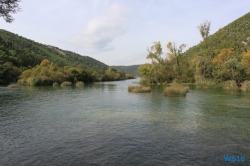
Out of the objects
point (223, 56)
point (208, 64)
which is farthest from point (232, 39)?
point (208, 64)

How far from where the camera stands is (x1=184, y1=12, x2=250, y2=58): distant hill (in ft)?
264

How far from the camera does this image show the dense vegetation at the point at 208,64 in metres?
61.2

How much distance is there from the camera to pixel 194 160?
35.4ft

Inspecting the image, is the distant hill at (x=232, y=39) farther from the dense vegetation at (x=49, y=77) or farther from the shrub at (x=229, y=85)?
the dense vegetation at (x=49, y=77)

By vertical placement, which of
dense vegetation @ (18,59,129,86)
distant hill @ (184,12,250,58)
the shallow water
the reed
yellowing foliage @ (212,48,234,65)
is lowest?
the shallow water

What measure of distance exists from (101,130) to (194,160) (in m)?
8.36

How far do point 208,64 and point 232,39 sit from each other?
157 feet

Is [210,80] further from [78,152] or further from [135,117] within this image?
[78,152]

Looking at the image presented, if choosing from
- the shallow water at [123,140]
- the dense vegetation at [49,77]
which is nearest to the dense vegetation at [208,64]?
the dense vegetation at [49,77]

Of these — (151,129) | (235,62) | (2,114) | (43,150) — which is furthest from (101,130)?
(235,62)

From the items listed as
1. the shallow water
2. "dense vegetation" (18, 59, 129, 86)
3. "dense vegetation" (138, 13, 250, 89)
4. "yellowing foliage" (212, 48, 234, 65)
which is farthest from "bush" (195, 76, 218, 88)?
"dense vegetation" (18, 59, 129, 86)

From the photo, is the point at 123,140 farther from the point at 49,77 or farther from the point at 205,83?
the point at 49,77

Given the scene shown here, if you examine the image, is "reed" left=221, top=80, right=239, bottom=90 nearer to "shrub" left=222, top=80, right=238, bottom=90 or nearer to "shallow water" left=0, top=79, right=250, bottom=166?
"shrub" left=222, top=80, right=238, bottom=90

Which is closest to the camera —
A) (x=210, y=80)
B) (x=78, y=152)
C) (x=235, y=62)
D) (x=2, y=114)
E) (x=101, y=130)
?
(x=78, y=152)
